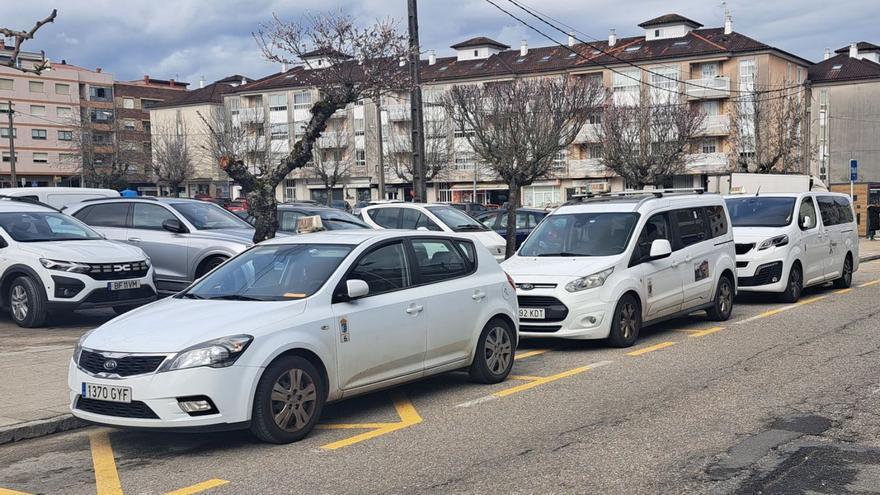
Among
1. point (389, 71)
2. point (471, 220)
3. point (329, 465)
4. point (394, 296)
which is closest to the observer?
point (329, 465)

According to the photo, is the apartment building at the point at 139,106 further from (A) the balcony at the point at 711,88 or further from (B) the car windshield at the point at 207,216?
(B) the car windshield at the point at 207,216

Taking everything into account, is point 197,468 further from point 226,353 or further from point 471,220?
point 471,220

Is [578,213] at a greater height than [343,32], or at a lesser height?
lesser

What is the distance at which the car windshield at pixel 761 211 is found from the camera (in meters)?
16.3

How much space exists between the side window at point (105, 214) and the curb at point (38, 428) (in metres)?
8.37

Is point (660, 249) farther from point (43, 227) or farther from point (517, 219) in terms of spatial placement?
point (517, 219)

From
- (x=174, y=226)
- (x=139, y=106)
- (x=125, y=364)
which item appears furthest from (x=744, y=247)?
(x=139, y=106)

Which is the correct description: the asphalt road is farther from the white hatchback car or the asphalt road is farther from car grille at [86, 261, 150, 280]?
car grille at [86, 261, 150, 280]

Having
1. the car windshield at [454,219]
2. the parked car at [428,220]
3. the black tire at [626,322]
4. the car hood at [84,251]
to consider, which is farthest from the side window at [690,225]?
the car hood at [84,251]

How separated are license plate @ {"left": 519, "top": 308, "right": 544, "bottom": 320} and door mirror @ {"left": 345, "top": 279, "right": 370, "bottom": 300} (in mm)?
4012

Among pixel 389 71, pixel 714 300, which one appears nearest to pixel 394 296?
pixel 714 300

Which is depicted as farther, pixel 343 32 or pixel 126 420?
pixel 343 32

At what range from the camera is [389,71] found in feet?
51.8

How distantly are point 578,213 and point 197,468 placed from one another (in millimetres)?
7425
